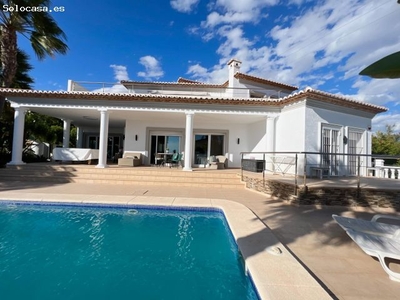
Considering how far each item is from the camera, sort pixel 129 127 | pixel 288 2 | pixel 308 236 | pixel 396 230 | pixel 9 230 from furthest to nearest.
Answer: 1. pixel 129 127
2. pixel 288 2
3. pixel 9 230
4. pixel 308 236
5. pixel 396 230

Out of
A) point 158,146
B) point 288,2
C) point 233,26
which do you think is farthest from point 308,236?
point 233,26

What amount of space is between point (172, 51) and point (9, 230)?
20.1m

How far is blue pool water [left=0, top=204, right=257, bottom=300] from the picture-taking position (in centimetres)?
309

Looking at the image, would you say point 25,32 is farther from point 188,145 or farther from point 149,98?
point 188,145

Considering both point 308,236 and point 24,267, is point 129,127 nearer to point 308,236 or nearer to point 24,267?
point 24,267

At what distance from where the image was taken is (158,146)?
16.0 meters

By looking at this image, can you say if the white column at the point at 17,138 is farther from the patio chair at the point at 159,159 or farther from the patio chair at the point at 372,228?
the patio chair at the point at 372,228

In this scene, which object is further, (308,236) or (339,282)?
(308,236)

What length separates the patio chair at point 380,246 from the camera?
3.02m

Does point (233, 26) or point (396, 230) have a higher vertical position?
point (233, 26)

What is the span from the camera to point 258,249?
373 cm

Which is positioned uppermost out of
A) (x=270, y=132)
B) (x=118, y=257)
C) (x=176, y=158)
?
(x=270, y=132)

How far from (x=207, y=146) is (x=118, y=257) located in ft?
40.5

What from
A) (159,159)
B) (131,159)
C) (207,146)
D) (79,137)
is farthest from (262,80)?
(79,137)
